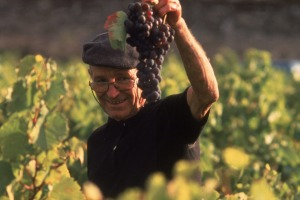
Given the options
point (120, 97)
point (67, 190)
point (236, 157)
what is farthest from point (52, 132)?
point (236, 157)

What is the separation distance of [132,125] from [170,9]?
29.7 inches

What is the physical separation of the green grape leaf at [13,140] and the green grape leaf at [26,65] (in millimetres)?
417

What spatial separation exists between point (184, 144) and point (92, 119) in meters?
2.86

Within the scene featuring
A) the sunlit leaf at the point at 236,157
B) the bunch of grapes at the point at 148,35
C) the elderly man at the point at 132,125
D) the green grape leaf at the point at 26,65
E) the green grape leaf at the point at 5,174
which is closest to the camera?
the sunlit leaf at the point at 236,157

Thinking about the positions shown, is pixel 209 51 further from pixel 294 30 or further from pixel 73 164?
pixel 73 164

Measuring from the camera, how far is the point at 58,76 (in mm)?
3879

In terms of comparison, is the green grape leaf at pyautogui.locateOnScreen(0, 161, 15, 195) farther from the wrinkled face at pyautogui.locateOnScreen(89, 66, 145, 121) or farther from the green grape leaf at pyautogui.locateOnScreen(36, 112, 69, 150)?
the wrinkled face at pyautogui.locateOnScreen(89, 66, 145, 121)

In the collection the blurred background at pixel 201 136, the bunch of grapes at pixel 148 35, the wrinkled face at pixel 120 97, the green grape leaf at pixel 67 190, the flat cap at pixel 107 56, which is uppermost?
the bunch of grapes at pixel 148 35

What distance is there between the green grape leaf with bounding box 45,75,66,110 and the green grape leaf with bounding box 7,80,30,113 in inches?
3.8

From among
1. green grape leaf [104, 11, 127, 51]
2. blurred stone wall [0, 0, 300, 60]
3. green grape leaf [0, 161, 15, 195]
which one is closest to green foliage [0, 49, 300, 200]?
green grape leaf [0, 161, 15, 195]

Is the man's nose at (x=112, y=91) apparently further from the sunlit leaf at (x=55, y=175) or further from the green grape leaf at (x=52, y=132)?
the sunlit leaf at (x=55, y=175)

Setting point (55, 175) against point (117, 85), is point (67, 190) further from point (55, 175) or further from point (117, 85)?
point (55, 175)

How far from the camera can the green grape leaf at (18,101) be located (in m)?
3.85

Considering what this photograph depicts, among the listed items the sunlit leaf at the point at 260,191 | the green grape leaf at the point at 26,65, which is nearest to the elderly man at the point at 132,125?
the green grape leaf at the point at 26,65
